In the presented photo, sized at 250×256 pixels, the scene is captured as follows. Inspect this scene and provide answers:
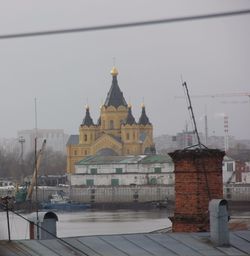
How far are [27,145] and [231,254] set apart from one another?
86935 millimetres

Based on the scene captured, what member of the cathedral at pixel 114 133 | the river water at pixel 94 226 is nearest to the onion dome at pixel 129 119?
the cathedral at pixel 114 133

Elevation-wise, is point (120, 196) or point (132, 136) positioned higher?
point (132, 136)

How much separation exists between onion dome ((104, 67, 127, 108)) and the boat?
9.39 metres

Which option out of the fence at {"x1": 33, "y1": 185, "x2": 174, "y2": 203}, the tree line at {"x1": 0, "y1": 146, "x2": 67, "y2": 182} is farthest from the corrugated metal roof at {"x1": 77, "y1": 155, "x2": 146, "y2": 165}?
the tree line at {"x1": 0, "y1": 146, "x2": 67, "y2": 182}

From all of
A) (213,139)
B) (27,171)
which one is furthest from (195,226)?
(213,139)

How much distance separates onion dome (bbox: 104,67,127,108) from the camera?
53.5 meters

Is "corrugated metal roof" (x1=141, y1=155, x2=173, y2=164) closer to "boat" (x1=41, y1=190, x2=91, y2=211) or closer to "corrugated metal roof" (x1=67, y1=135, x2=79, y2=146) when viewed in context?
"boat" (x1=41, y1=190, x2=91, y2=211)

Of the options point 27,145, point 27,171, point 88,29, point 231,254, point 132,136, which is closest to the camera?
point 88,29

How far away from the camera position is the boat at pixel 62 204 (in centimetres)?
4094

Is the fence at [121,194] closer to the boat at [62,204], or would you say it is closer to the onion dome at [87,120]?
the boat at [62,204]

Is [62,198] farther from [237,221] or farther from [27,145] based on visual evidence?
[27,145]

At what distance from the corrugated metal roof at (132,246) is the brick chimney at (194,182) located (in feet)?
3.23

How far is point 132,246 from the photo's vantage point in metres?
5.32

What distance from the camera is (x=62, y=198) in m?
45.2
